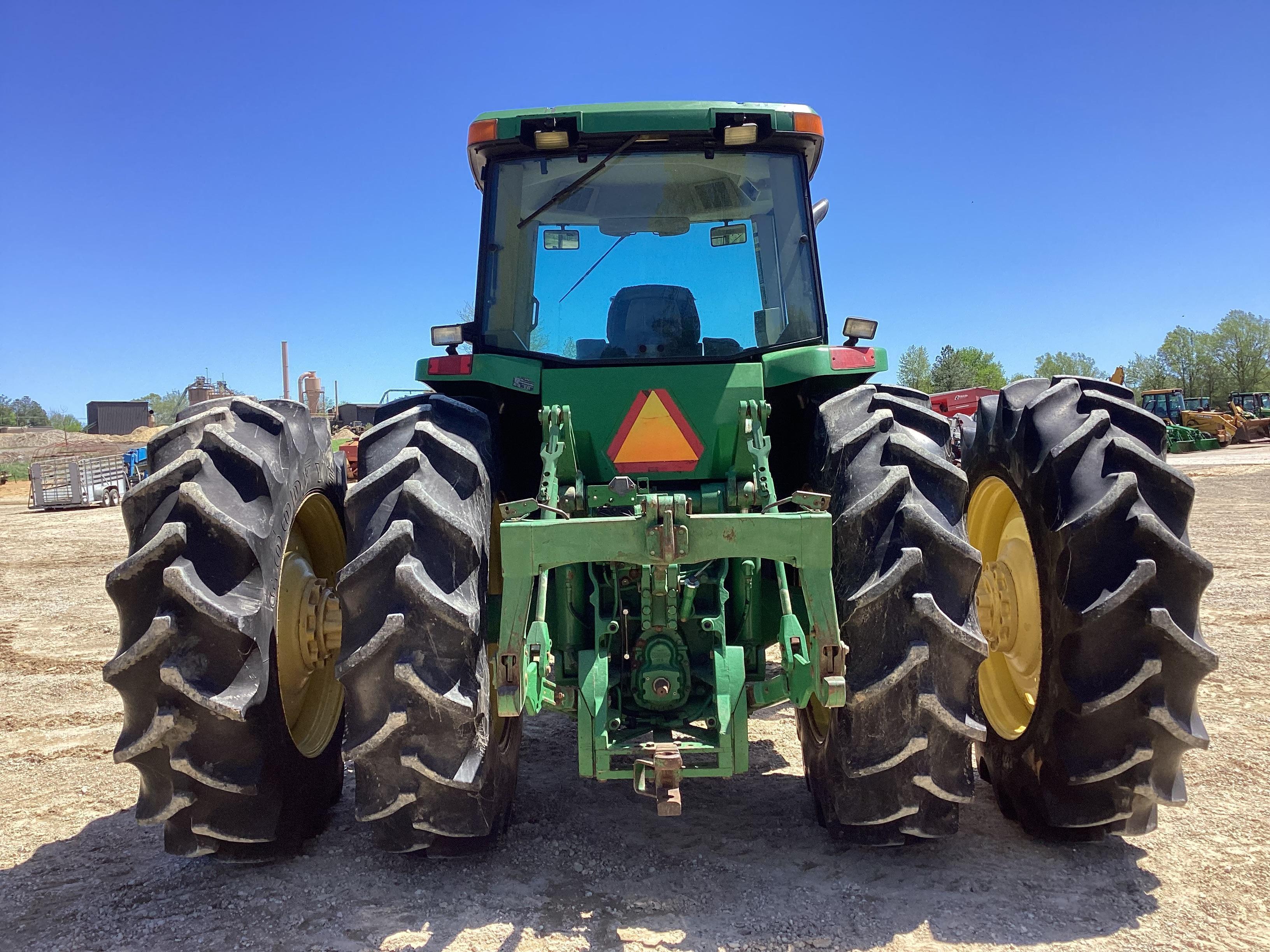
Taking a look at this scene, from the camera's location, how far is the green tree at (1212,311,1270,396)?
56.6m

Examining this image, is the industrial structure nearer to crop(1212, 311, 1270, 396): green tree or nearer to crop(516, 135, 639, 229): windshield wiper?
crop(516, 135, 639, 229): windshield wiper

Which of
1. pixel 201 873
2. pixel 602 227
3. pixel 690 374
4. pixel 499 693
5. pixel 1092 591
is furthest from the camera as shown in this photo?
pixel 602 227

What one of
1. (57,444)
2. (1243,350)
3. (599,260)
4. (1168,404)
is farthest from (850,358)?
(1243,350)

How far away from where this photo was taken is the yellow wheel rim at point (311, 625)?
121 inches

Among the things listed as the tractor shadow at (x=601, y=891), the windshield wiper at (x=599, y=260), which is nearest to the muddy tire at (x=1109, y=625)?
the tractor shadow at (x=601, y=891)

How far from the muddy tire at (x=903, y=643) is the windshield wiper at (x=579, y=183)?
1530mm

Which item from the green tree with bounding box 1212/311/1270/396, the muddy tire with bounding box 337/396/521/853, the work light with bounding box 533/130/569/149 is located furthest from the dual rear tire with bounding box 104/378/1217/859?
the green tree with bounding box 1212/311/1270/396

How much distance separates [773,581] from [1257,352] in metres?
67.3

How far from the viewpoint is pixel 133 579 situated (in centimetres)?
249

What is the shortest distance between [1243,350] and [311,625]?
68.3 metres

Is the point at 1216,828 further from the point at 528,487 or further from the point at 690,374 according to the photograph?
the point at 528,487

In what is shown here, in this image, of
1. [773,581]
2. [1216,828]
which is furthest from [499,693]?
[1216,828]

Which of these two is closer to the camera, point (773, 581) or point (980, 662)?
point (980, 662)

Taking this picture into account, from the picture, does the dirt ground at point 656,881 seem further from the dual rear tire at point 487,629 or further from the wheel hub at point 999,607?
the wheel hub at point 999,607
